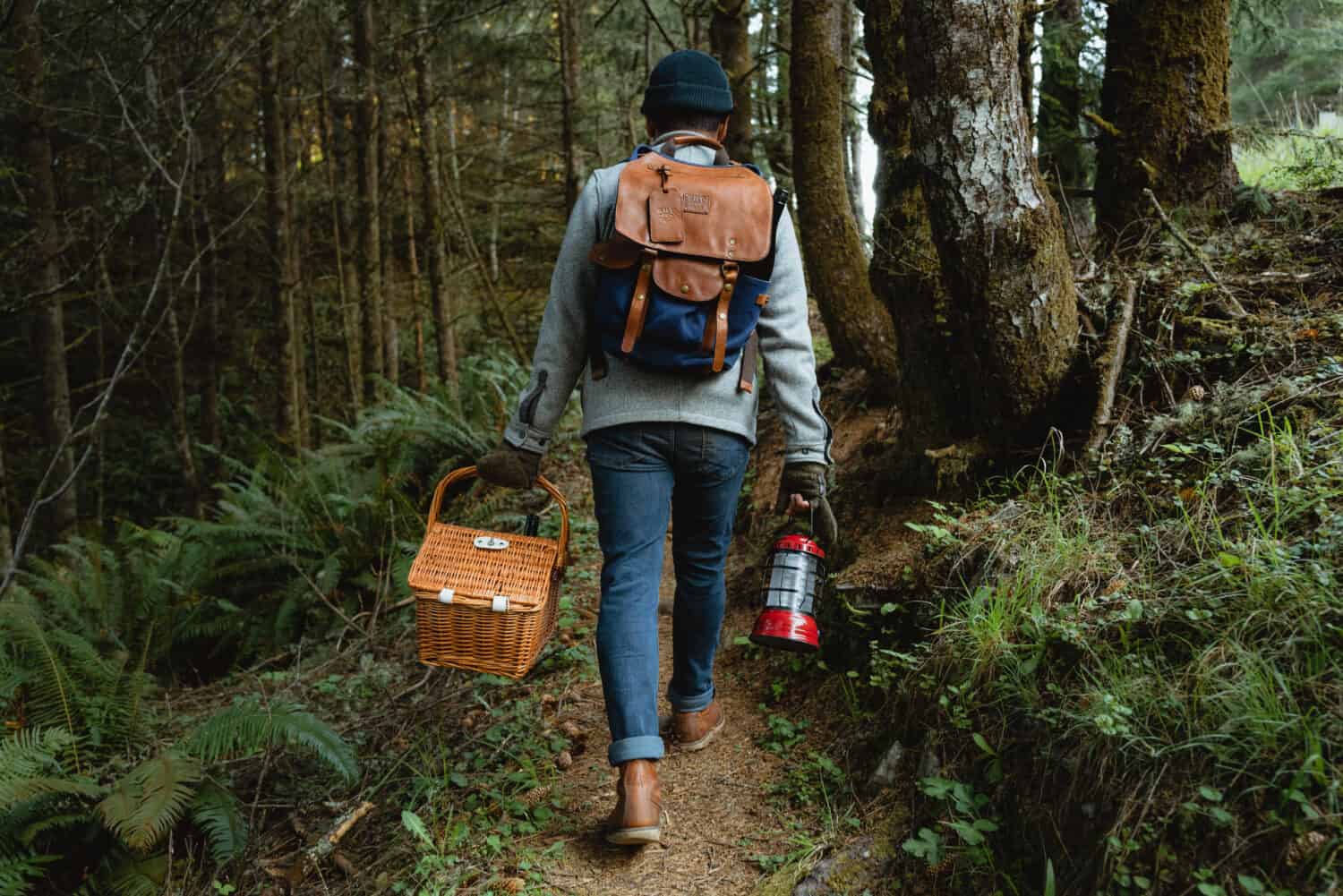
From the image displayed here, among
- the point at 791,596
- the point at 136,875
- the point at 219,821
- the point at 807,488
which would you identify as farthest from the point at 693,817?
the point at 136,875

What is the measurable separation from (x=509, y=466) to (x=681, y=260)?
37.3 inches

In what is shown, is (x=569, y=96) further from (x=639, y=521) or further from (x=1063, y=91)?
(x=639, y=521)

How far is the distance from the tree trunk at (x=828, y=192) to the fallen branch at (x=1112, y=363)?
2.17 meters

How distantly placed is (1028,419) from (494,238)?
14.6 m

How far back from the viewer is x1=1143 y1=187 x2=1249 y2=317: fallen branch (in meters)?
3.29

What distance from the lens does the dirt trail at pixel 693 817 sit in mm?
2641

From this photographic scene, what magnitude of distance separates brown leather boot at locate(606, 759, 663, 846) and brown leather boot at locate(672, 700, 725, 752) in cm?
65

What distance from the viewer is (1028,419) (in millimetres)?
3426

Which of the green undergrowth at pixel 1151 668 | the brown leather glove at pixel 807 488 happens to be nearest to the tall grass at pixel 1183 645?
the green undergrowth at pixel 1151 668

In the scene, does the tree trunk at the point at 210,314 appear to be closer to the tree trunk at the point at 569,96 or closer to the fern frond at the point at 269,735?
the tree trunk at the point at 569,96

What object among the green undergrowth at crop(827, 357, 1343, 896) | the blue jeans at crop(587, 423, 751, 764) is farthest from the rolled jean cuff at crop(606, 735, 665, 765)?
the green undergrowth at crop(827, 357, 1343, 896)

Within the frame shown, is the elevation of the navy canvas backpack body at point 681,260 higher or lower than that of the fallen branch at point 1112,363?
higher

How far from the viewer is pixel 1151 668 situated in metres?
2.06

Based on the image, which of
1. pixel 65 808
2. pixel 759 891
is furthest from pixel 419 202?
pixel 759 891
